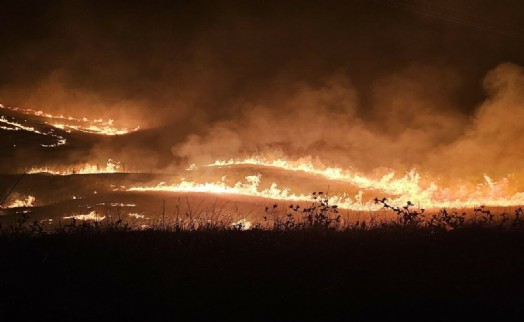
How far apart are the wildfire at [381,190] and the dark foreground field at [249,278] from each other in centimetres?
1210

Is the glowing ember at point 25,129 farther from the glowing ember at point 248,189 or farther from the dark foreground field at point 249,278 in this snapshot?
the dark foreground field at point 249,278

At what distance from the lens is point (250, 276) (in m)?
6.70

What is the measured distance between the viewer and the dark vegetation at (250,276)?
586 centimetres

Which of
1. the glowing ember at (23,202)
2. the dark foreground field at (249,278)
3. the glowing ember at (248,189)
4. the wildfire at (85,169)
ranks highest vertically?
the wildfire at (85,169)

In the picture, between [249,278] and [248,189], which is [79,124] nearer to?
[248,189]

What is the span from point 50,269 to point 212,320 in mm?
2405

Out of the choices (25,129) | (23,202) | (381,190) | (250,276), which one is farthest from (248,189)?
(250,276)

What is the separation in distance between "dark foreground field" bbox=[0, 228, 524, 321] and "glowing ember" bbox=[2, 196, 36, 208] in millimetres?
16171

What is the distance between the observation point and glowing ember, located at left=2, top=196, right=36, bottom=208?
22344 millimetres

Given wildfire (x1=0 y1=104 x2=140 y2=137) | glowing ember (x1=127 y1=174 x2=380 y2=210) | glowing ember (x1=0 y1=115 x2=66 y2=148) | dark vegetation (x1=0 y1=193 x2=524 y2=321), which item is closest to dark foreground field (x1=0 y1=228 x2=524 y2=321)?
dark vegetation (x1=0 y1=193 x2=524 y2=321)

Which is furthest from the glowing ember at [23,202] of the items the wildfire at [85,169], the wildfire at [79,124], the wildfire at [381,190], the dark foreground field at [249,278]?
the dark foreground field at [249,278]

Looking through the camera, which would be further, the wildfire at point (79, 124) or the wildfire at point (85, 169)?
the wildfire at point (79, 124)

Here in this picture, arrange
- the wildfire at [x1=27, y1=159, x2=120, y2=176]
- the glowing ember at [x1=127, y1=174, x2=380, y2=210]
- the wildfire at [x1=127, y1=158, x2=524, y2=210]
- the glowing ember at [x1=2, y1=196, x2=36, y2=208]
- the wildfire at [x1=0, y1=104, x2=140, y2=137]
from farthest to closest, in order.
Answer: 1. the wildfire at [x1=0, y1=104, x2=140, y2=137]
2. the wildfire at [x1=27, y1=159, x2=120, y2=176]
3. the glowing ember at [x1=2, y1=196, x2=36, y2=208]
4. the glowing ember at [x1=127, y1=174, x2=380, y2=210]
5. the wildfire at [x1=127, y1=158, x2=524, y2=210]

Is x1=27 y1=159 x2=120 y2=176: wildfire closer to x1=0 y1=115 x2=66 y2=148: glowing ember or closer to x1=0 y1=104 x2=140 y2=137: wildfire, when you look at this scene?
x1=0 y1=115 x2=66 y2=148: glowing ember
